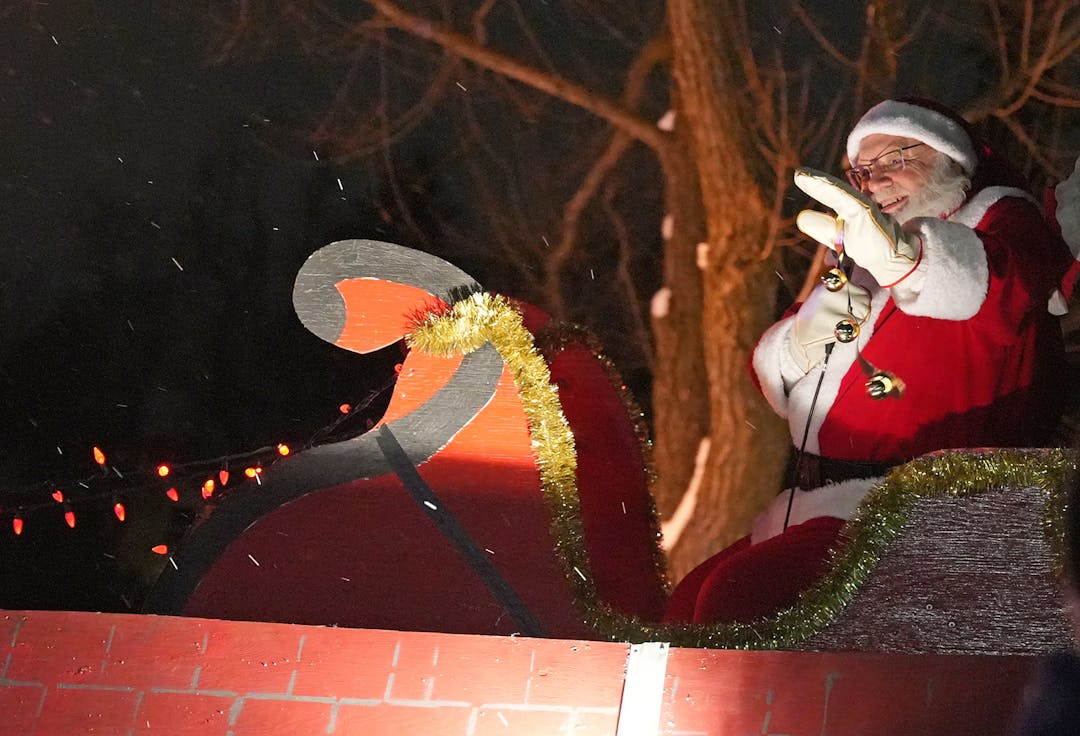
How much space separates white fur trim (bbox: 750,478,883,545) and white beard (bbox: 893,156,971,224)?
1.86 ft

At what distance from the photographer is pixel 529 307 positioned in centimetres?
235

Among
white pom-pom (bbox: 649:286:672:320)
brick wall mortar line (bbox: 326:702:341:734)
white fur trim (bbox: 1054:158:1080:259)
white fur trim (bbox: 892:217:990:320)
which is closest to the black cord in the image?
white fur trim (bbox: 892:217:990:320)

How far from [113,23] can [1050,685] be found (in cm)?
678

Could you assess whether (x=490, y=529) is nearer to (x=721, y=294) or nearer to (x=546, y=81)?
(x=721, y=294)

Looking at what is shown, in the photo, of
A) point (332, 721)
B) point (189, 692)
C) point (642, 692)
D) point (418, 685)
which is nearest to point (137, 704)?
point (189, 692)

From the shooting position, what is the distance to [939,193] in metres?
2.27

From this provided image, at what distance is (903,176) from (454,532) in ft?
3.97

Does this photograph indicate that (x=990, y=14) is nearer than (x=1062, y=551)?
No

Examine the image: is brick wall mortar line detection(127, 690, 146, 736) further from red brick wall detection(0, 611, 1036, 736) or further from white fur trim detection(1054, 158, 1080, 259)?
white fur trim detection(1054, 158, 1080, 259)

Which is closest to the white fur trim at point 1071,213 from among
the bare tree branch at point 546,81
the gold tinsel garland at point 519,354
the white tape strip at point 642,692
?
the gold tinsel garland at point 519,354

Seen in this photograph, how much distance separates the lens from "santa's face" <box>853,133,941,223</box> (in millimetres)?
Answer: 2279

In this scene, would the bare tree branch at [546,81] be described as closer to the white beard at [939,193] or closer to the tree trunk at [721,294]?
the tree trunk at [721,294]

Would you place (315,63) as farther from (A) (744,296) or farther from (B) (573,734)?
(B) (573,734)

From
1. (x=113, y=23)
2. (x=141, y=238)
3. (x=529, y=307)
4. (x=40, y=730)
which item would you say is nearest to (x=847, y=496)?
(x=529, y=307)
